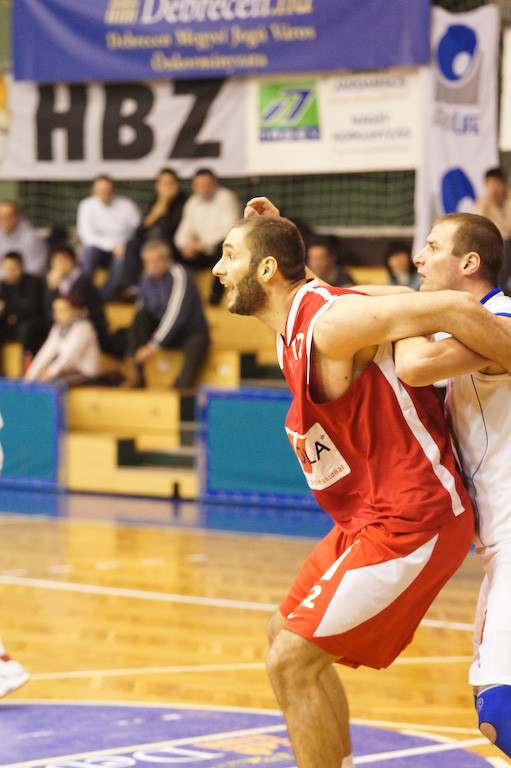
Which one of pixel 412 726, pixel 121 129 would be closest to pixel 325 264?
pixel 121 129

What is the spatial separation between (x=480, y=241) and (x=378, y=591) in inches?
42.2

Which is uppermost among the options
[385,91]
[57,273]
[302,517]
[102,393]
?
[385,91]

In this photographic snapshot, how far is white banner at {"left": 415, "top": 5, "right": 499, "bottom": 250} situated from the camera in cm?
1120

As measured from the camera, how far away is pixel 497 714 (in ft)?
10.8

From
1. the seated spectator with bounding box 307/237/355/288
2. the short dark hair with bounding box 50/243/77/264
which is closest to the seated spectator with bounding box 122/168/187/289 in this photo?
the short dark hair with bounding box 50/243/77/264

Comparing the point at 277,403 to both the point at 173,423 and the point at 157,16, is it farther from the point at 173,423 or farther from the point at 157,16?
the point at 157,16

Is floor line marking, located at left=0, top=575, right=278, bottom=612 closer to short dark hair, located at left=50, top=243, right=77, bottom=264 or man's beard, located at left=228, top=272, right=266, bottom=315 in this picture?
man's beard, located at left=228, top=272, right=266, bottom=315

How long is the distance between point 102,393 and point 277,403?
7.36ft

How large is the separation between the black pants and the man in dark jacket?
1.23 meters

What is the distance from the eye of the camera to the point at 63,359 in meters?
12.1

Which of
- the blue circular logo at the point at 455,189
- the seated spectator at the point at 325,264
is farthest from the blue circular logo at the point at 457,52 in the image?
the seated spectator at the point at 325,264

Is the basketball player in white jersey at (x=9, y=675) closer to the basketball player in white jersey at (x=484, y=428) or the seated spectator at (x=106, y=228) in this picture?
the basketball player in white jersey at (x=484, y=428)

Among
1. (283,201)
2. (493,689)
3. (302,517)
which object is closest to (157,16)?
(283,201)

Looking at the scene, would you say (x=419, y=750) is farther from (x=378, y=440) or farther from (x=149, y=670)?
(x=378, y=440)
